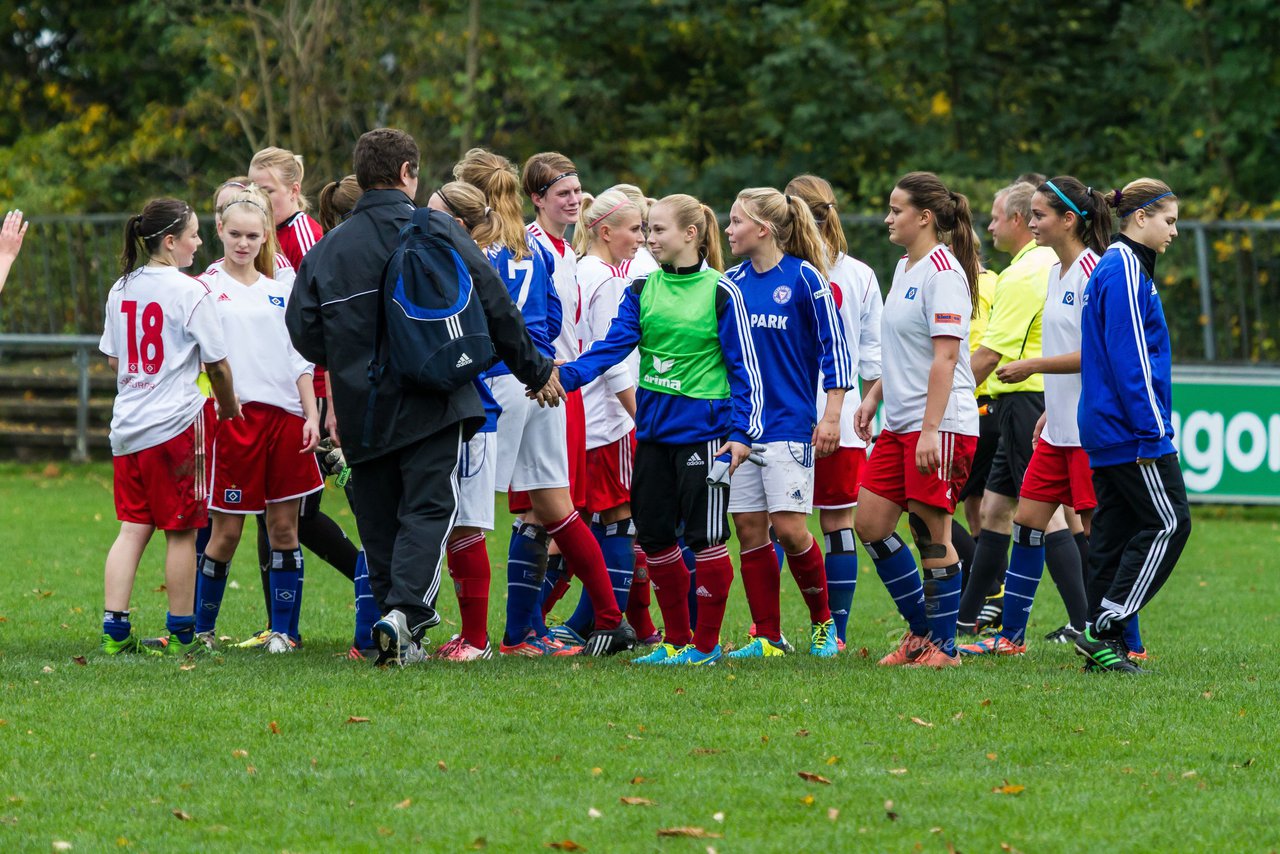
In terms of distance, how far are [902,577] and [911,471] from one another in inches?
18.2

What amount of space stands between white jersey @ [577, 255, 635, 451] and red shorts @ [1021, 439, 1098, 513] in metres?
1.91

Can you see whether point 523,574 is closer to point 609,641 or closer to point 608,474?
point 609,641

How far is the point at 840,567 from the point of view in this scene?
7957mm

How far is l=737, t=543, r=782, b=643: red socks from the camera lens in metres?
7.36

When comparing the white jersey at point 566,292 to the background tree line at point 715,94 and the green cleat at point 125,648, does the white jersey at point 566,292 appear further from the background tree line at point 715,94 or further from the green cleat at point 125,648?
the background tree line at point 715,94

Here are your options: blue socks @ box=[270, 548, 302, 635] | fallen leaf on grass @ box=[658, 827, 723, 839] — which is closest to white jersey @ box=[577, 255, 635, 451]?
blue socks @ box=[270, 548, 302, 635]

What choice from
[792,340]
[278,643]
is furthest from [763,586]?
[278,643]

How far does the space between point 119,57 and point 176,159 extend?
8.58 feet

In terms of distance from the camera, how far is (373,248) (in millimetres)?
6785

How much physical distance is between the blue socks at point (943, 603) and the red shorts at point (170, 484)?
3077 mm

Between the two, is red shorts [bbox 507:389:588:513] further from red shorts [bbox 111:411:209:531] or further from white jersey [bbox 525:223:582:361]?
red shorts [bbox 111:411:209:531]

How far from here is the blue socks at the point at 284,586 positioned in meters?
7.82

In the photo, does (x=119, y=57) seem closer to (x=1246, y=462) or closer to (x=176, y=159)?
(x=176, y=159)

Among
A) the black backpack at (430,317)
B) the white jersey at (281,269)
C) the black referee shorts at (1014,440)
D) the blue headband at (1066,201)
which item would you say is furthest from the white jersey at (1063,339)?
the white jersey at (281,269)
